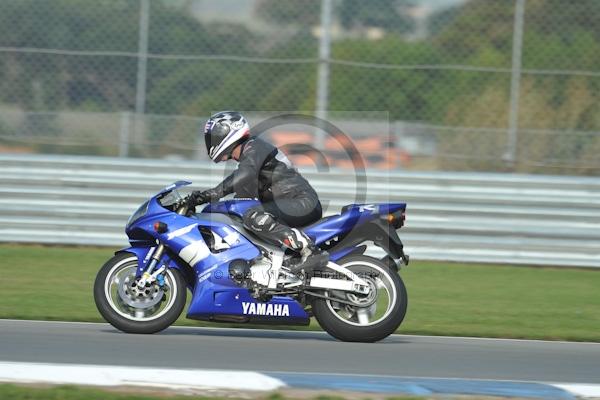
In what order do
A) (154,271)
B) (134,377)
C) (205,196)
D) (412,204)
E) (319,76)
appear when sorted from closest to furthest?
1. (134,377)
2. (205,196)
3. (154,271)
4. (412,204)
5. (319,76)

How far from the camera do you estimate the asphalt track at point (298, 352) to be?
6.86 m

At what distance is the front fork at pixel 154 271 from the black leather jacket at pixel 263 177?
1.56 feet

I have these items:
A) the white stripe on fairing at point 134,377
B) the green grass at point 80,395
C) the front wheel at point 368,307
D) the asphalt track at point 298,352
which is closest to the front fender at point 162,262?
the asphalt track at point 298,352

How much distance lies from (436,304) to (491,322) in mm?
1000

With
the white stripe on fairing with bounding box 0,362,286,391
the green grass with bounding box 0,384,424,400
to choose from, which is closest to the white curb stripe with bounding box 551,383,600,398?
the green grass with bounding box 0,384,424,400

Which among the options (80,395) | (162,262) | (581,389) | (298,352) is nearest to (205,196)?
(162,262)

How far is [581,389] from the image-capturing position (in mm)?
6336

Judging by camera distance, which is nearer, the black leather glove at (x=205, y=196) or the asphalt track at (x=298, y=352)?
the asphalt track at (x=298, y=352)

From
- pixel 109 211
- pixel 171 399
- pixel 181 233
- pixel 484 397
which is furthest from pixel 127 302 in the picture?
pixel 109 211

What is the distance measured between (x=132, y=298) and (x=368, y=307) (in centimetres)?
177

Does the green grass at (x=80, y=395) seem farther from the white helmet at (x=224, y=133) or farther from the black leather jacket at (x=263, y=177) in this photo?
the white helmet at (x=224, y=133)

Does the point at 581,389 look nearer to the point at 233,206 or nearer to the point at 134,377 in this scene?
the point at 134,377

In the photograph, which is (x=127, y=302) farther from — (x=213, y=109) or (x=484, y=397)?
(x=213, y=109)

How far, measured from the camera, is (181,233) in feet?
25.9
